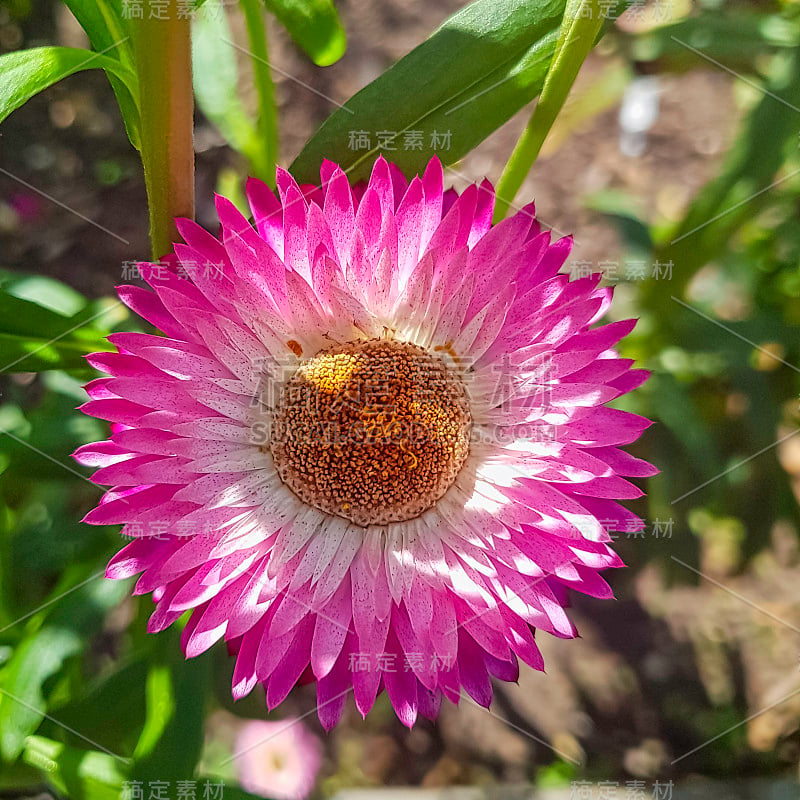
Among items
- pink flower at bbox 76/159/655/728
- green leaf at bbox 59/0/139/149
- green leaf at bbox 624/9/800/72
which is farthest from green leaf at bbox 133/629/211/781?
green leaf at bbox 624/9/800/72

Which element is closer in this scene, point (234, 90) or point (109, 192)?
point (234, 90)

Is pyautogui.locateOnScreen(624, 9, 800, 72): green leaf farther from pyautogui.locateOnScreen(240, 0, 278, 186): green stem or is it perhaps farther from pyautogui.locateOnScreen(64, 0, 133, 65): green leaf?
pyautogui.locateOnScreen(64, 0, 133, 65): green leaf

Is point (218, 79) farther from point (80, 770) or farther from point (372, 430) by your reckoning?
point (80, 770)

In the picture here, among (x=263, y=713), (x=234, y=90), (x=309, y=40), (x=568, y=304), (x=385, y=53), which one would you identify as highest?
(x=385, y=53)

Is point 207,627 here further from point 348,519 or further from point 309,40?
point 309,40

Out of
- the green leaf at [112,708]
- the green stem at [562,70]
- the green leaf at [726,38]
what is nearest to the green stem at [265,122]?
the green stem at [562,70]

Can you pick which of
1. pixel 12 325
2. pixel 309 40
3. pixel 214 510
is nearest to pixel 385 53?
pixel 309 40

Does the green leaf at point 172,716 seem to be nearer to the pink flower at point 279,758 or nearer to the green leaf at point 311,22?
the pink flower at point 279,758

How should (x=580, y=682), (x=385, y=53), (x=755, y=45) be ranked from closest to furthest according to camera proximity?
1. (x=755, y=45)
2. (x=580, y=682)
3. (x=385, y=53)
